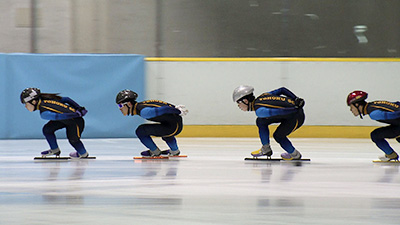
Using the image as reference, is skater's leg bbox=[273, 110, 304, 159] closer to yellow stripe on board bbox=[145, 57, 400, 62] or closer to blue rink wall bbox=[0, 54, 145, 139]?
yellow stripe on board bbox=[145, 57, 400, 62]

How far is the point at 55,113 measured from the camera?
8.00 meters

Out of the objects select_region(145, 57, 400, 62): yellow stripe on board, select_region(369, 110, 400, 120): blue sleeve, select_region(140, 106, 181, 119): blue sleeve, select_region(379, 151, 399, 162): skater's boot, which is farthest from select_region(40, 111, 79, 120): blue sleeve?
select_region(145, 57, 400, 62): yellow stripe on board

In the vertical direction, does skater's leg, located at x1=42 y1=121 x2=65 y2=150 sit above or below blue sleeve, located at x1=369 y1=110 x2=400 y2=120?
below

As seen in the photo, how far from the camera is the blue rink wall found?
11.8 m

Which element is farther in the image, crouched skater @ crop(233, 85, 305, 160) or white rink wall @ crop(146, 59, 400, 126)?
white rink wall @ crop(146, 59, 400, 126)

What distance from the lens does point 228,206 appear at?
15.7 feet

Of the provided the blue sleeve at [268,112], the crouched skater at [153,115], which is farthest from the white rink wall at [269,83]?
the blue sleeve at [268,112]

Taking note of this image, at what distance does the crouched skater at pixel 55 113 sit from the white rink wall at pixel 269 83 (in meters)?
4.31

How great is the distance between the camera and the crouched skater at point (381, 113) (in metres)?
7.72

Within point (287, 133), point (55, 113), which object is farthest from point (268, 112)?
point (55, 113)

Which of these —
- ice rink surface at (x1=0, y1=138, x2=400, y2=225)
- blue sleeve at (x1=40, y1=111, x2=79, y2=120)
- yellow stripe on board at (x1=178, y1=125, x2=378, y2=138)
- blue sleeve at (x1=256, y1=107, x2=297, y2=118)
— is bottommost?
yellow stripe on board at (x1=178, y1=125, x2=378, y2=138)

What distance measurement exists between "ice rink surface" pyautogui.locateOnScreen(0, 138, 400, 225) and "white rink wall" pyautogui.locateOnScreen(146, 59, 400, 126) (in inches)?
129

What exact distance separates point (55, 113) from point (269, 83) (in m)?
5.41

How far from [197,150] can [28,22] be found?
4.48 meters
